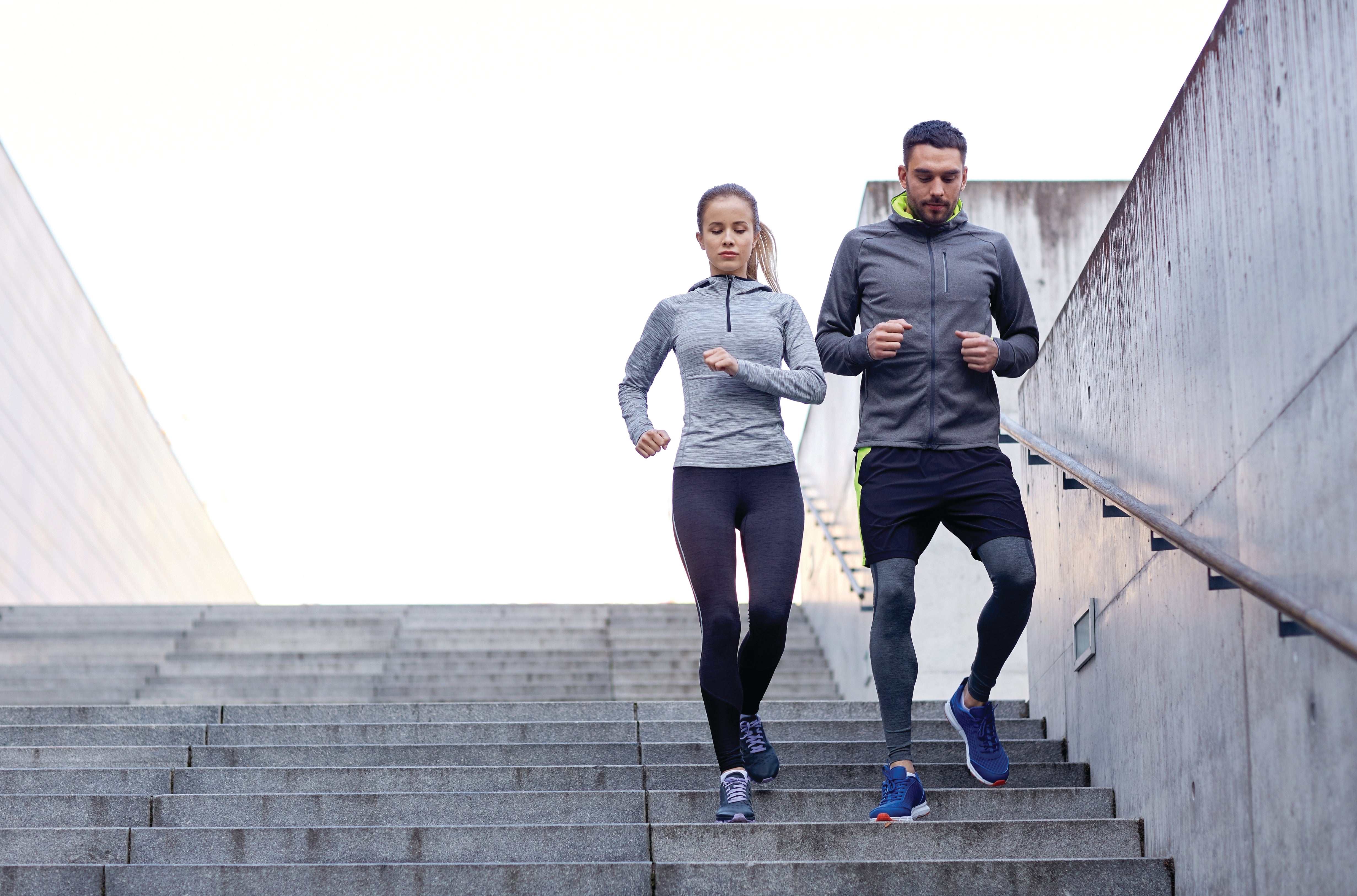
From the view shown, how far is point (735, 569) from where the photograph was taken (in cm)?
396

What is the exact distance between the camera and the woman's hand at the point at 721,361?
12.7 feet

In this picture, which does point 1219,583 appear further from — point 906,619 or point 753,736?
point 753,736

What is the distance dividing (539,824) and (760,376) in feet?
4.22

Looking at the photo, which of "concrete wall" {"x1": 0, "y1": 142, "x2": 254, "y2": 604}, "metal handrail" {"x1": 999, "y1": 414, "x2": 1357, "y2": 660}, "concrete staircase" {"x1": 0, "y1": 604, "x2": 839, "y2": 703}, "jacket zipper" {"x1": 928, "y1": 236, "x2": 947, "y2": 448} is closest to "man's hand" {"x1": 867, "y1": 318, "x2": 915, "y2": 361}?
"jacket zipper" {"x1": 928, "y1": 236, "x2": 947, "y2": 448}

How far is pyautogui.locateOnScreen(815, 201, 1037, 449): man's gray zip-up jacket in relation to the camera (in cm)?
396

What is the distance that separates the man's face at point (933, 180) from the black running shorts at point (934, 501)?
658 mm

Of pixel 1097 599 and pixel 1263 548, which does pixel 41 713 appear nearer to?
pixel 1097 599

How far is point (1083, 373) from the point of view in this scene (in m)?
4.60

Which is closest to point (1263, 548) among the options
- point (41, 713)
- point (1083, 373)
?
point (1083, 373)

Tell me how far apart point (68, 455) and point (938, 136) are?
1429 centimetres

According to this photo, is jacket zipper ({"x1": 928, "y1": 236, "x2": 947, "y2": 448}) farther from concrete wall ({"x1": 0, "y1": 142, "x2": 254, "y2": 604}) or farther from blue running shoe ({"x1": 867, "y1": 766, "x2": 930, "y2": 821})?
concrete wall ({"x1": 0, "y1": 142, "x2": 254, "y2": 604})

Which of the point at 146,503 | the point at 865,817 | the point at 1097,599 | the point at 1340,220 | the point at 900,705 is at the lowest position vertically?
the point at 865,817

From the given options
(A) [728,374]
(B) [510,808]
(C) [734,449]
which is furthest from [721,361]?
→ (B) [510,808]

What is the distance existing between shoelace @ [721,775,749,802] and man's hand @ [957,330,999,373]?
1212 mm
